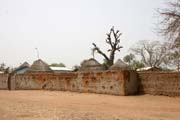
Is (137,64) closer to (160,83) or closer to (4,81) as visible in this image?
(4,81)

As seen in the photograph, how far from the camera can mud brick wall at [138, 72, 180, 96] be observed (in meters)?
17.1

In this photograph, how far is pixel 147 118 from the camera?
10.3 metres

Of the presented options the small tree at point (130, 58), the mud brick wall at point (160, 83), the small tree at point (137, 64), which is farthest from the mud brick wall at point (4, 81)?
the small tree at point (130, 58)

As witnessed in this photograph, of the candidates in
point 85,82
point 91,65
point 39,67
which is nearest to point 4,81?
point 39,67

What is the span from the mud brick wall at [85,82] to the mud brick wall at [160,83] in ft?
2.25

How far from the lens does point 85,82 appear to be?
75.2ft

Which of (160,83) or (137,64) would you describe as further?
→ (137,64)

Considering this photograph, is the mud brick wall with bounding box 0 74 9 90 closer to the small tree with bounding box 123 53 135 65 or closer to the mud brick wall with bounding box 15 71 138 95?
the mud brick wall with bounding box 15 71 138 95

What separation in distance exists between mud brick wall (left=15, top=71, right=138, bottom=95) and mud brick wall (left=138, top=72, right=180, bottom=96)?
2.25ft

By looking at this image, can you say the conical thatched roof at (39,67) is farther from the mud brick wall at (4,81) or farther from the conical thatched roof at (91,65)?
the conical thatched roof at (91,65)

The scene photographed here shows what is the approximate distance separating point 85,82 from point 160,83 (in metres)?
6.65

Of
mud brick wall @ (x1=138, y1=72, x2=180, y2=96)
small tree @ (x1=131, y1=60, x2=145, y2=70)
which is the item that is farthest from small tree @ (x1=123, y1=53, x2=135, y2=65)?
mud brick wall @ (x1=138, y1=72, x2=180, y2=96)

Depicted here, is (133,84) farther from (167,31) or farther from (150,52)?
(150,52)

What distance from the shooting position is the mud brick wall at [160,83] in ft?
56.0
